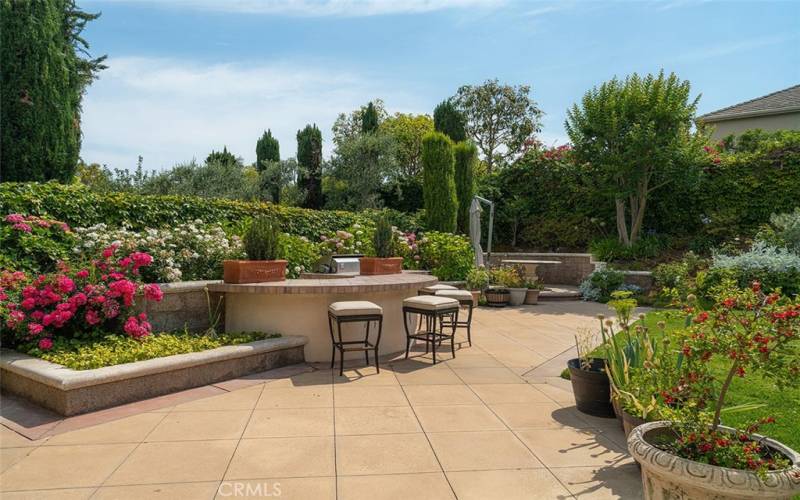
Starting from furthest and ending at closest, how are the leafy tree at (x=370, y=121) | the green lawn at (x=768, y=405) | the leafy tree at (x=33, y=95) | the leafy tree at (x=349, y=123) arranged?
the leafy tree at (x=349, y=123) < the leafy tree at (x=370, y=121) < the leafy tree at (x=33, y=95) < the green lawn at (x=768, y=405)

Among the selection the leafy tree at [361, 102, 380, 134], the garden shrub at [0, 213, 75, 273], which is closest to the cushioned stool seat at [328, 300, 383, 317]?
the garden shrub at [0, 213, 75, 273]

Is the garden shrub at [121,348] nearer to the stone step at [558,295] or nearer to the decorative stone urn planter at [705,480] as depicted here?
the decorative stone urn planter at [705,480]

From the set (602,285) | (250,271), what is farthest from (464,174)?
(250,271)

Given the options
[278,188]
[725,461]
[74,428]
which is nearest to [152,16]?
[74,428]

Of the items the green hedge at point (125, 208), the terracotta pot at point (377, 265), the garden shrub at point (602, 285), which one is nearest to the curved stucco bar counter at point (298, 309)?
the terracotta pot at point (377, 265)

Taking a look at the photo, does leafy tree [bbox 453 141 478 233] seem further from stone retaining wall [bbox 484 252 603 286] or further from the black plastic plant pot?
the black plastic plant pot

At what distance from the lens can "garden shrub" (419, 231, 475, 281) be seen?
10.3 metres

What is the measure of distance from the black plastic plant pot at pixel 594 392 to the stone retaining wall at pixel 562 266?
9.13 metres

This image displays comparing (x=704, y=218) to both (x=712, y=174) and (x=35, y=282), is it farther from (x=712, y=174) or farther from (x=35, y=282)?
(x=35, y=282)

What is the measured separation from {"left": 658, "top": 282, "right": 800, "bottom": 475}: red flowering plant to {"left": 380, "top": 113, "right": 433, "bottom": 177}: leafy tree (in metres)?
22.0

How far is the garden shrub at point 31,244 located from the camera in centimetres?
486

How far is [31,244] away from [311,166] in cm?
1382

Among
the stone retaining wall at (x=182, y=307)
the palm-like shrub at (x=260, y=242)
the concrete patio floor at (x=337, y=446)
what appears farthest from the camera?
the palm-like shrub at (x=260, y=242)

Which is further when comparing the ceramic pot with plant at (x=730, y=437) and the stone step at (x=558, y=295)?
the stone step at (x=558, y=295)
